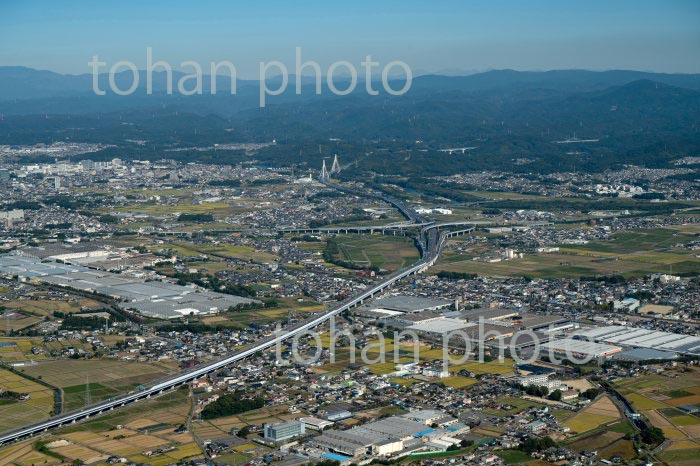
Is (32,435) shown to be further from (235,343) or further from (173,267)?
(173,267)

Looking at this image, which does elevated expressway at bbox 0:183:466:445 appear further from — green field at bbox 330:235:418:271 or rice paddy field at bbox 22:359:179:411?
green field at bbox 330:235:418:271

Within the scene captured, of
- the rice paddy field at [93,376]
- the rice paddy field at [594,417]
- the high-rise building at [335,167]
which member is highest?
the rice paddy field at [594,417]

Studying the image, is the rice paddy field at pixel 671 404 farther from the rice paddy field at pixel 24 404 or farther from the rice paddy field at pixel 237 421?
the rice paddy field at pixel 24 404

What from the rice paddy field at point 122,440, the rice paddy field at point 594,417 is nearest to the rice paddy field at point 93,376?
the rice paddy field at point 122,440

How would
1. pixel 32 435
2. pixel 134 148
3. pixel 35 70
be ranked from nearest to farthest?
pixel 32 435, pixel 134 148, pixel 35 70

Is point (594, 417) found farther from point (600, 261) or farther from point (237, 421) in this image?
point (600, 261)

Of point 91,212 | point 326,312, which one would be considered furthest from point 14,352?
point 91,212
